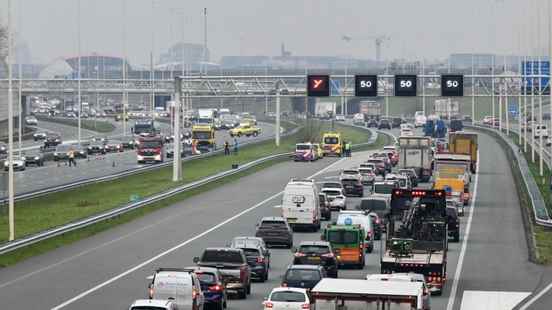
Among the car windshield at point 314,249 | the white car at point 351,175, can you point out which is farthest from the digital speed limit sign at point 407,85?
the car windshield at point 314,249

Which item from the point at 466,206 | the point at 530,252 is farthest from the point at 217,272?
the point at 466,206

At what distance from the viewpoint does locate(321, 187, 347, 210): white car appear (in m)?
77.2

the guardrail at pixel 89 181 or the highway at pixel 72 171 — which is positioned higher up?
the guardrail at pixel 89 181

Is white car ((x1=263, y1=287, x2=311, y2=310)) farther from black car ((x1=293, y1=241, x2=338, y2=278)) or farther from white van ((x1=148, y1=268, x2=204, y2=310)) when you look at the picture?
black car ((x1=293, y1=241, x2=338, y2=278))

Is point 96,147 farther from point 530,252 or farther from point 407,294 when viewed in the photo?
point 407,294

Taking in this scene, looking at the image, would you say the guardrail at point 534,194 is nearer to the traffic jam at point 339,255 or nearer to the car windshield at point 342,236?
the traffic jam at point 339,255

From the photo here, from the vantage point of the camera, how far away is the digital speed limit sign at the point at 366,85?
311ft

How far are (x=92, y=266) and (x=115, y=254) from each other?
Answer: 3.92m

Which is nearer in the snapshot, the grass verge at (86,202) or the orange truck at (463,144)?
the grass verge at (86,202)

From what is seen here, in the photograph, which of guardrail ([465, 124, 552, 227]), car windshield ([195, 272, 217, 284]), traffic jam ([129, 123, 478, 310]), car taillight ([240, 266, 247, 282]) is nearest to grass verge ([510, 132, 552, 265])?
guardrail ([465, 124, 552, 227])

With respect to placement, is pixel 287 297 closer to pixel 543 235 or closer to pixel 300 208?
pixel 543 235

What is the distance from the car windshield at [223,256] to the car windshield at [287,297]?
23.4 feet

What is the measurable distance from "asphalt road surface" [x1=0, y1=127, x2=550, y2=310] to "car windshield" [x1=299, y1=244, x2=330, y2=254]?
55.4 inches

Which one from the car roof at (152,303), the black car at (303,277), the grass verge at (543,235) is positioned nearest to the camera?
the car roof at (152,303)
